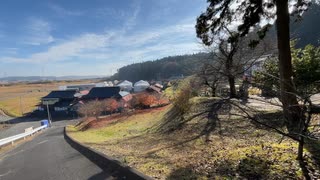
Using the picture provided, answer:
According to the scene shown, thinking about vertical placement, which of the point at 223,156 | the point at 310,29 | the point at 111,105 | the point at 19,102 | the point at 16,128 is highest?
the point at 310,29

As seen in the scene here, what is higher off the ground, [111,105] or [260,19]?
[260,19]

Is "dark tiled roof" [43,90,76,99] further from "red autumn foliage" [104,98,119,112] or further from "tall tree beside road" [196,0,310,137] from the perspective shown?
"tall tree beside road" [196,0,310,137]

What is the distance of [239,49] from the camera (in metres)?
20.0

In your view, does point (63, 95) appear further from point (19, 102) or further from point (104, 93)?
point (19, 102)

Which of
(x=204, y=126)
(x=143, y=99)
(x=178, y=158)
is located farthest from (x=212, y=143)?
(x=143, y=99)

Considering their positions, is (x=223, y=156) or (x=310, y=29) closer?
(x=223, y=156)

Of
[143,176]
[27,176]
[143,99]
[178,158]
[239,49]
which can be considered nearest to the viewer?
[143,176]

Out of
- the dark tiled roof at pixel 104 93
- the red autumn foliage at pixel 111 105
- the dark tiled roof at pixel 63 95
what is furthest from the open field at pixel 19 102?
the red autumn foliage at pixel 111 105

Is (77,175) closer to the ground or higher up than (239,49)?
closer to the ground

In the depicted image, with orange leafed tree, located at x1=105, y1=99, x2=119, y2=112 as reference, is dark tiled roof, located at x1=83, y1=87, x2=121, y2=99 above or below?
above

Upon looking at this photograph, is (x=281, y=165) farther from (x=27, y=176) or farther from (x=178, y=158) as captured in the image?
(x=27, y=176)

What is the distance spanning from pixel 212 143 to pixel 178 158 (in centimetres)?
179

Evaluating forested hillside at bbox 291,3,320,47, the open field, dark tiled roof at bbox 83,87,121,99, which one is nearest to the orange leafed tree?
dark tiled roof at bbox 83,87,121,99

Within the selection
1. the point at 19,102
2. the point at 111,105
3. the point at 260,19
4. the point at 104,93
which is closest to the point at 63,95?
the point at 104,93
